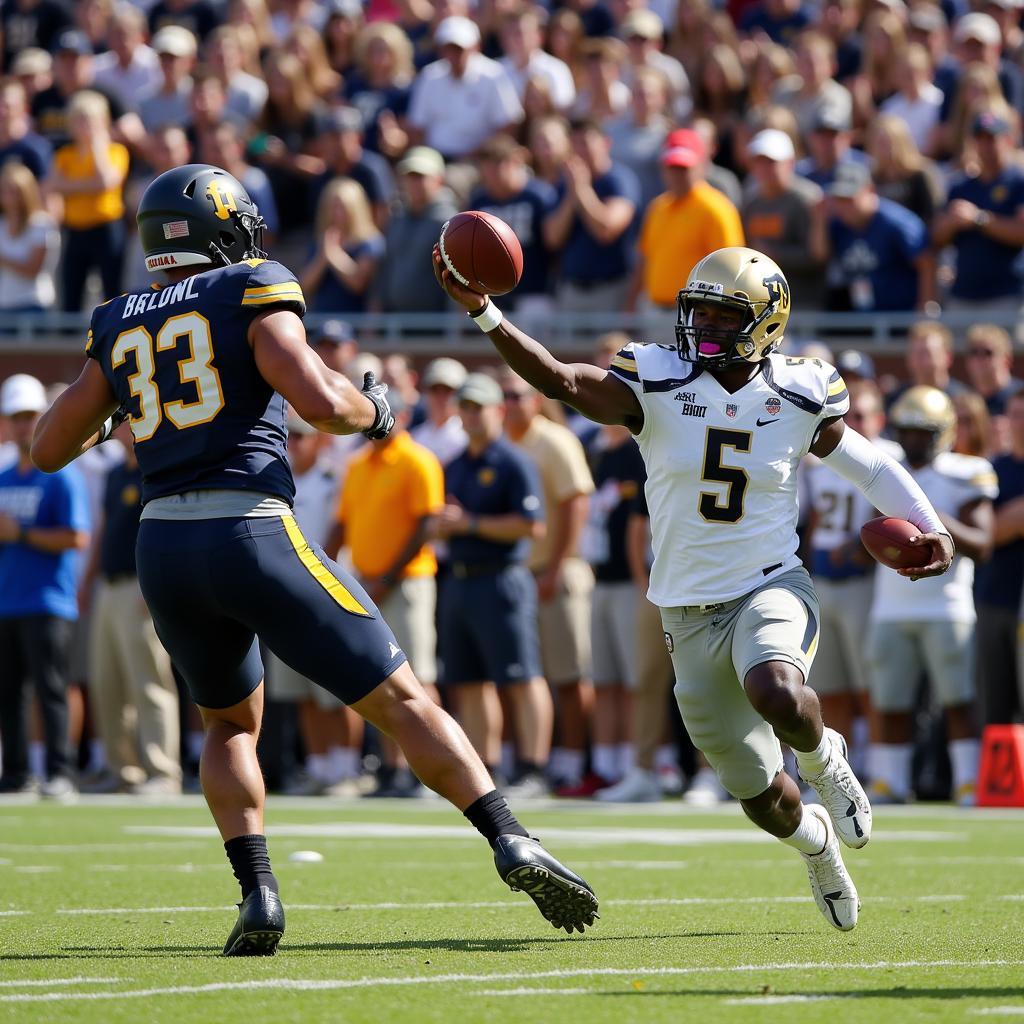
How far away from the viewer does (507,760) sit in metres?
11.6

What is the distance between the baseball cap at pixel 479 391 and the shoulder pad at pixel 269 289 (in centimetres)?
556

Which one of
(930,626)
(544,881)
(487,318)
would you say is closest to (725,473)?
(487,318)

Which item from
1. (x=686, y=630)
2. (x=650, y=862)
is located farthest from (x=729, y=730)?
(x=650, y=862)

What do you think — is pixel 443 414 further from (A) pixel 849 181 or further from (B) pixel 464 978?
(B) pixel 464 978

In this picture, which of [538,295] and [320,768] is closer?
[320,768]

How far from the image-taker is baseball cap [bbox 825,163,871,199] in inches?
447

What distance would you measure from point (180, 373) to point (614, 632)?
6.28 metres

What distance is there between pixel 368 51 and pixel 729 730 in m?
10.2

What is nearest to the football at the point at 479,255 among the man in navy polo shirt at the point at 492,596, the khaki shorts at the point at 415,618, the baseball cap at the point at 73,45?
the man in navy polo shirt at the point at 492,596

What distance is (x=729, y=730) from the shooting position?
5371 mm

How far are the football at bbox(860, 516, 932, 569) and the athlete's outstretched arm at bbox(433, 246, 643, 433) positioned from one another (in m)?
0.73

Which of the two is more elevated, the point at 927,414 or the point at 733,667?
the point at 927,414

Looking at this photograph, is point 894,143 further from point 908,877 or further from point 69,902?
point 69,902

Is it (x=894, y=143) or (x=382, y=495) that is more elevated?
(x=894, y=143)
